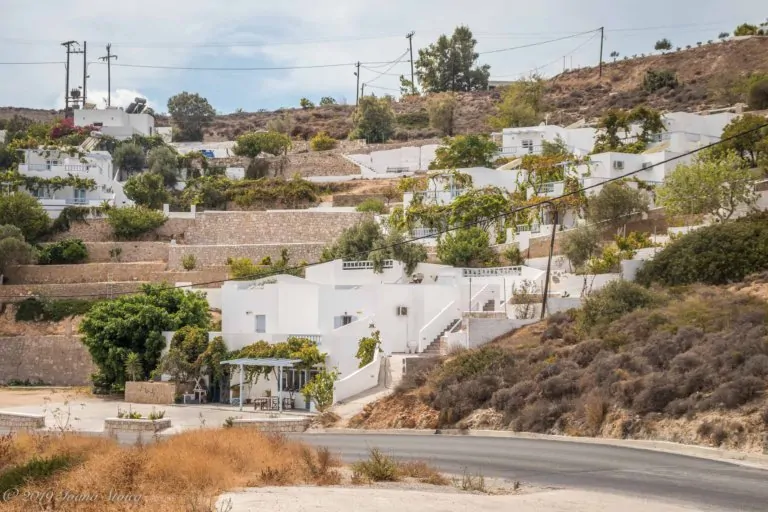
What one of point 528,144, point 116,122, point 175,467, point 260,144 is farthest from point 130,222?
point 175,467

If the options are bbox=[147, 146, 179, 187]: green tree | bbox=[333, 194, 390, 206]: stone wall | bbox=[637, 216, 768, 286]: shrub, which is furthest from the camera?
bbox=[147, 146, 179, 187]: green tree

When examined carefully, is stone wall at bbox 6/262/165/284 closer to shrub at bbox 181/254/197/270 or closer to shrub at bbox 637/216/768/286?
shrub at bbox 181/254/197/270

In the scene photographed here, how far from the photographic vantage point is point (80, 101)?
92.1 metres

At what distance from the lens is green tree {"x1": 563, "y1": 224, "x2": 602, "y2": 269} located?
39000mm

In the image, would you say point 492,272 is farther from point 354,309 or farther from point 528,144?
point 528,144

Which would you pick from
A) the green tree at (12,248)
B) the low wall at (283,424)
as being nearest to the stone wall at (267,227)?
the green tree at (12,248)

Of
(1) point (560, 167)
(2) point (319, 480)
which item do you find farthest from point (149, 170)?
(2) point (319, 480)

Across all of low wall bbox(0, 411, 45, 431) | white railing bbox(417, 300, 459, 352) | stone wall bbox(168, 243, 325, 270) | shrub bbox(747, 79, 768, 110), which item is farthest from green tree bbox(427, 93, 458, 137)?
low wall bbox(0, 411, 45, 431)

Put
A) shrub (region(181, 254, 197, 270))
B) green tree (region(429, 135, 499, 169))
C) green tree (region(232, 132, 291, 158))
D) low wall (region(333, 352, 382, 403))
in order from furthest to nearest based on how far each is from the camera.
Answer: green tree (region(232, 132, 291, 158)) < green tree (region(429, 135, 499, 169)) < shrub (region(181, 254, 197, 270)) < low wall (region(333, 352, 382, 403))

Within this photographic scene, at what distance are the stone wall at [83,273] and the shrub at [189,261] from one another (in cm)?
103

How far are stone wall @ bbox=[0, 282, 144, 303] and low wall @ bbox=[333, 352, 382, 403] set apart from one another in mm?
20200

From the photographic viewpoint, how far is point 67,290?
165 feet

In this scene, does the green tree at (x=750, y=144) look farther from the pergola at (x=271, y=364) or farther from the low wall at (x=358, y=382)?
the pergola at (x=271, y=364)

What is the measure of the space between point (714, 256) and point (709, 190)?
8.67 m
